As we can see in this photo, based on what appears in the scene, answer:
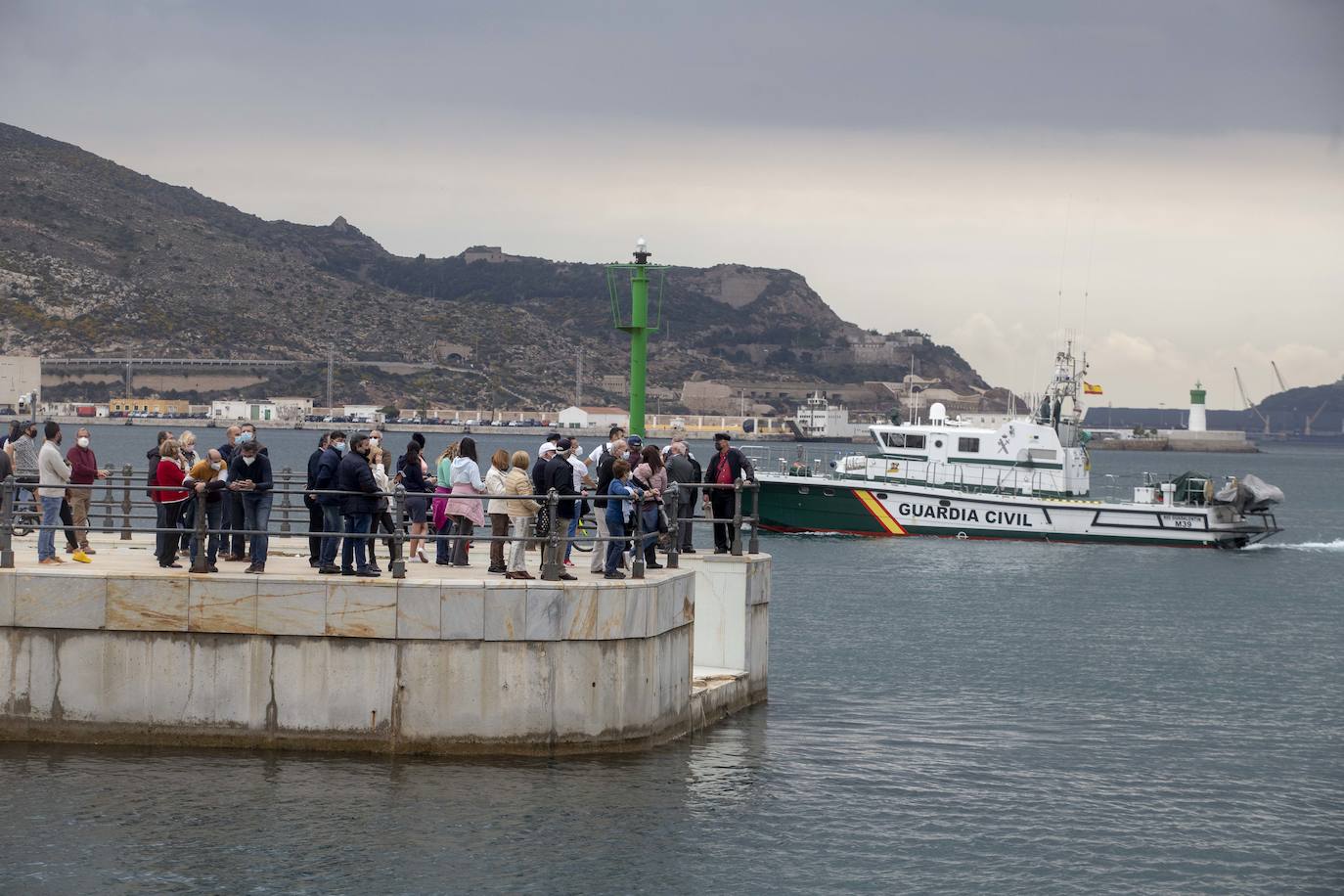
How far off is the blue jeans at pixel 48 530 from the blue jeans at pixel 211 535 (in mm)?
1463

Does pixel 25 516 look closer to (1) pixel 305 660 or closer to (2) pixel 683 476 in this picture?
(1) pixel 305 660

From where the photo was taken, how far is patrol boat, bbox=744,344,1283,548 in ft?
186

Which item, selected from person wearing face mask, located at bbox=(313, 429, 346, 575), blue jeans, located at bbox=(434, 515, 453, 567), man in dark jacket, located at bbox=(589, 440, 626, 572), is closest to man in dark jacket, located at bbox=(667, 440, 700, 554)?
man in dark jacket, located at bbox=(589, 440, 626, 572)

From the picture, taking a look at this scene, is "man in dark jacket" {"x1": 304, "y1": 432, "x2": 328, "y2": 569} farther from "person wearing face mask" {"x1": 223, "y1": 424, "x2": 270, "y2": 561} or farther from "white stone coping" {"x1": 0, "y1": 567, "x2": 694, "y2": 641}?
"white stone coping" {"x1": 0, "y1": 567, "x2": 694, "y2": 641}

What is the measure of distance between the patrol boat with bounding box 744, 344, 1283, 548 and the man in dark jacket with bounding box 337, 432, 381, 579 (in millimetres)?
39744

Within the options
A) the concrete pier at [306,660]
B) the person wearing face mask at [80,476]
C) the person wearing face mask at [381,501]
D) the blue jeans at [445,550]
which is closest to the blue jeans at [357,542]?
the person wearing face mask at [381,501]

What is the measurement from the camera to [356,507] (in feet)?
55.7

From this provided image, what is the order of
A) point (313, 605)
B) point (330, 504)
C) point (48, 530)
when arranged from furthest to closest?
1. point (48, 530)
2. point (330, 504)
3. point (313, 605)

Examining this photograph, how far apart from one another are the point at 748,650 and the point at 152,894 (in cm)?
909

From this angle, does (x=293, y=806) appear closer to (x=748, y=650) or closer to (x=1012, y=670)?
(x=748, y=650)

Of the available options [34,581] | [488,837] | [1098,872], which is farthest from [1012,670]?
[34,581]

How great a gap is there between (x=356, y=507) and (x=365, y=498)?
21 cm

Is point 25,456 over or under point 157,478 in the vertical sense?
over

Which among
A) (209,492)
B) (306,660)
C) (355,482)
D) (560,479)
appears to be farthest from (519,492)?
(209,492)
